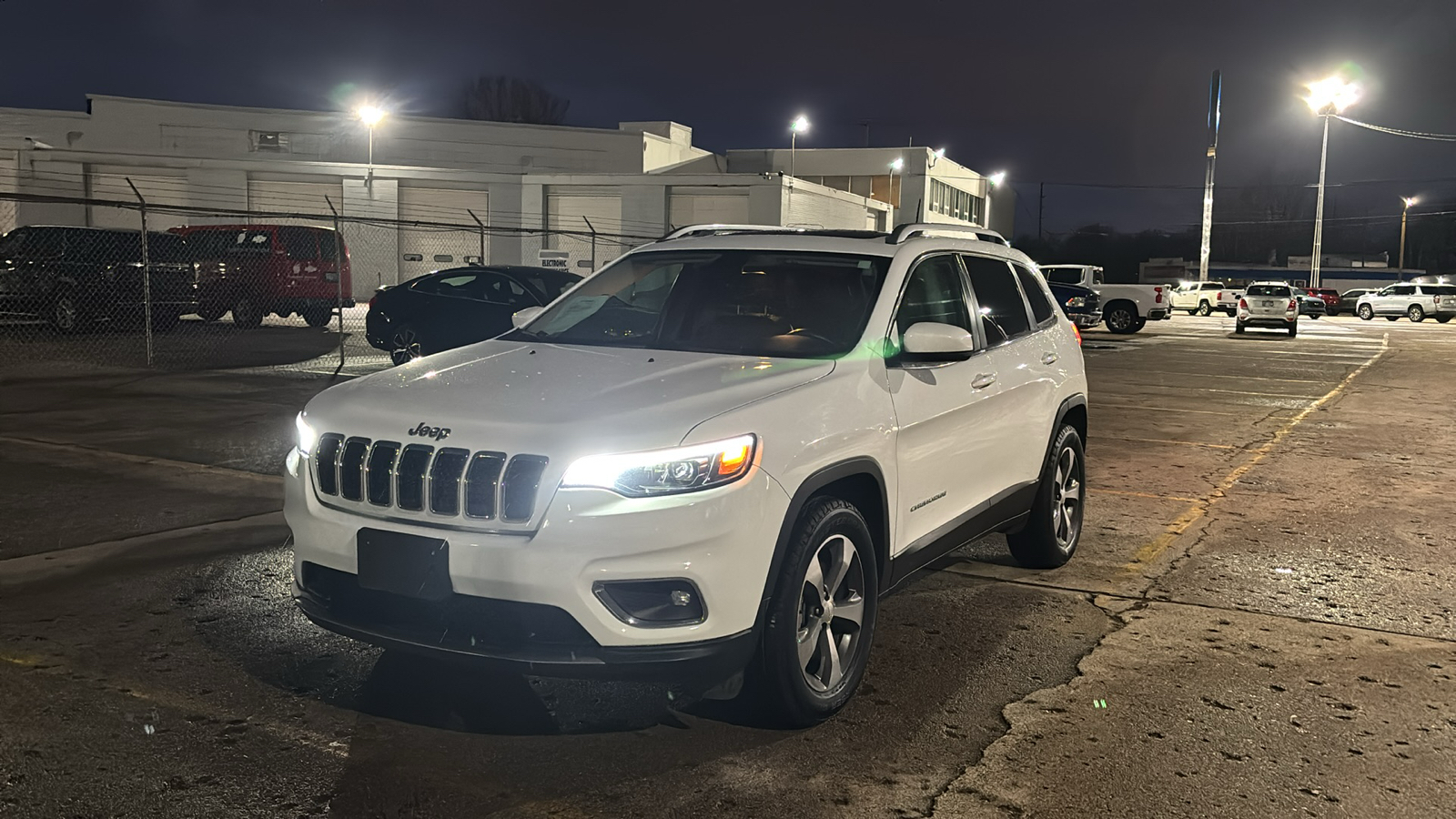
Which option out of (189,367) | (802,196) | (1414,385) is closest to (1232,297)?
(802,196)

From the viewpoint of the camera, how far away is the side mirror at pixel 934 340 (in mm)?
4555

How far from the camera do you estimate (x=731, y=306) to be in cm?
516

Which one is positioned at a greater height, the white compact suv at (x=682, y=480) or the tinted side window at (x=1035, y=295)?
the tinted side window at (x=1035, y=295)

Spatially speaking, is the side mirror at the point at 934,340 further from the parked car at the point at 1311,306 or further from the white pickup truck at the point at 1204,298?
the parked car at the point at 1311,306

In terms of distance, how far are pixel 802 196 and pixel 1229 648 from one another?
38.3 meters

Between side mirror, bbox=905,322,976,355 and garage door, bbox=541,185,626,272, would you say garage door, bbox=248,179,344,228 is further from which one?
side mirror, bbox=905,322,976,355

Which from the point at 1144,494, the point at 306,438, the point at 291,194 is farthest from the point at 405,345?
the point at 291,194

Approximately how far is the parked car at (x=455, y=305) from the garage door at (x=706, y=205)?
24.8m

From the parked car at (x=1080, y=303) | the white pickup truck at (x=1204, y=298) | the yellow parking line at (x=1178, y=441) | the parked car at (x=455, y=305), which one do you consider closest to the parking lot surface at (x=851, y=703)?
the yellow parking line at (x=1178, y=441)

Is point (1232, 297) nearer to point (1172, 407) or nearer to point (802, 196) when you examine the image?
point (802, 196)

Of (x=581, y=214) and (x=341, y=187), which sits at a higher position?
(x=341, y=187)

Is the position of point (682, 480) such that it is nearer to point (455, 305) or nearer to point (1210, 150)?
point (455, 305)

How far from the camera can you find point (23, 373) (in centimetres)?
1491

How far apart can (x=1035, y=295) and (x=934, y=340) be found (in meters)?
2.14
